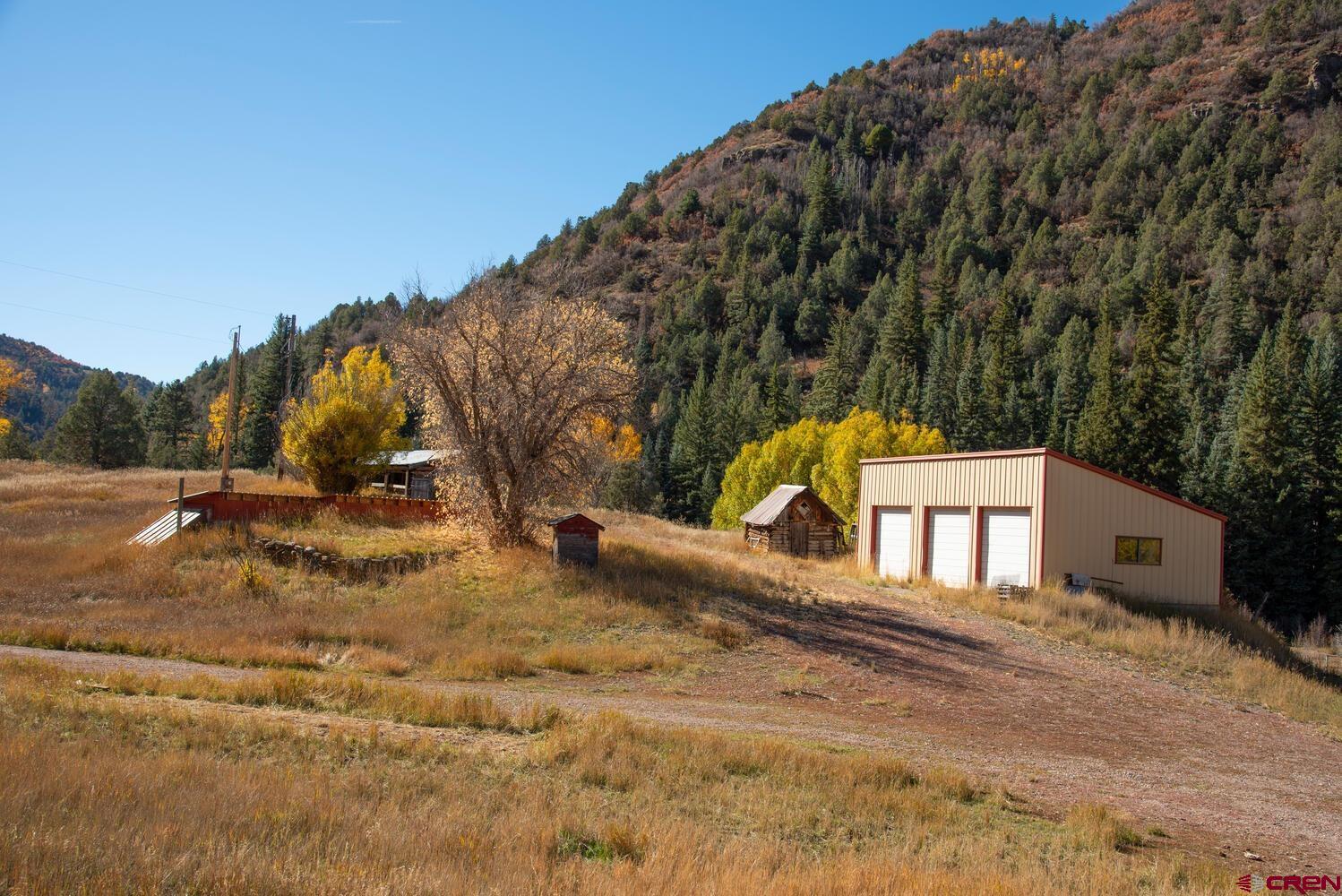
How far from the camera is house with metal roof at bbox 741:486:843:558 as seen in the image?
38.7 m

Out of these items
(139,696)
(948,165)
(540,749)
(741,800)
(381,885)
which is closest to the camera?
(381,885)

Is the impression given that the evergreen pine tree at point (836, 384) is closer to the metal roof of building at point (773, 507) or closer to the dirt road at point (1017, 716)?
the metal roof of building at point (773, 507)

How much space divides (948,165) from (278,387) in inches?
5574

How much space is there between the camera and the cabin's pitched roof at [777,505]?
3856cm

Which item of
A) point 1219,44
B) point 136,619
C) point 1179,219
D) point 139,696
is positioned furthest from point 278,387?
point 1219,44

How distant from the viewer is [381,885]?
15.6ft

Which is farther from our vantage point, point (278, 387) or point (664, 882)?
point (278, 387)

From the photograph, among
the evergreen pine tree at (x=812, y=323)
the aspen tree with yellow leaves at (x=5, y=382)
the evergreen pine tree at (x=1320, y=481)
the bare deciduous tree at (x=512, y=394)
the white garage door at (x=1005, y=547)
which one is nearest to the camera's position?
the bare deciduous tree at (x=512, y=394)

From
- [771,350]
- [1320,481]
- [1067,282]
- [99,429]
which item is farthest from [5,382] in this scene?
[1067,282]

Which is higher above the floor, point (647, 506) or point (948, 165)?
point (948, 165)

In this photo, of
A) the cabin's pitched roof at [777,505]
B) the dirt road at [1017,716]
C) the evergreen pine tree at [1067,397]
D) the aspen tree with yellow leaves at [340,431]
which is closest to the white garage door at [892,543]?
the cabin's pitched roof at [777,505]

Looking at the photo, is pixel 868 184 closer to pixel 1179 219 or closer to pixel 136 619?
pixel 1179 219

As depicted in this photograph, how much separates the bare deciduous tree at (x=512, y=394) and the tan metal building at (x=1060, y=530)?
12.2 metres

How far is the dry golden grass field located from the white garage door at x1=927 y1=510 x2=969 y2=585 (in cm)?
328
